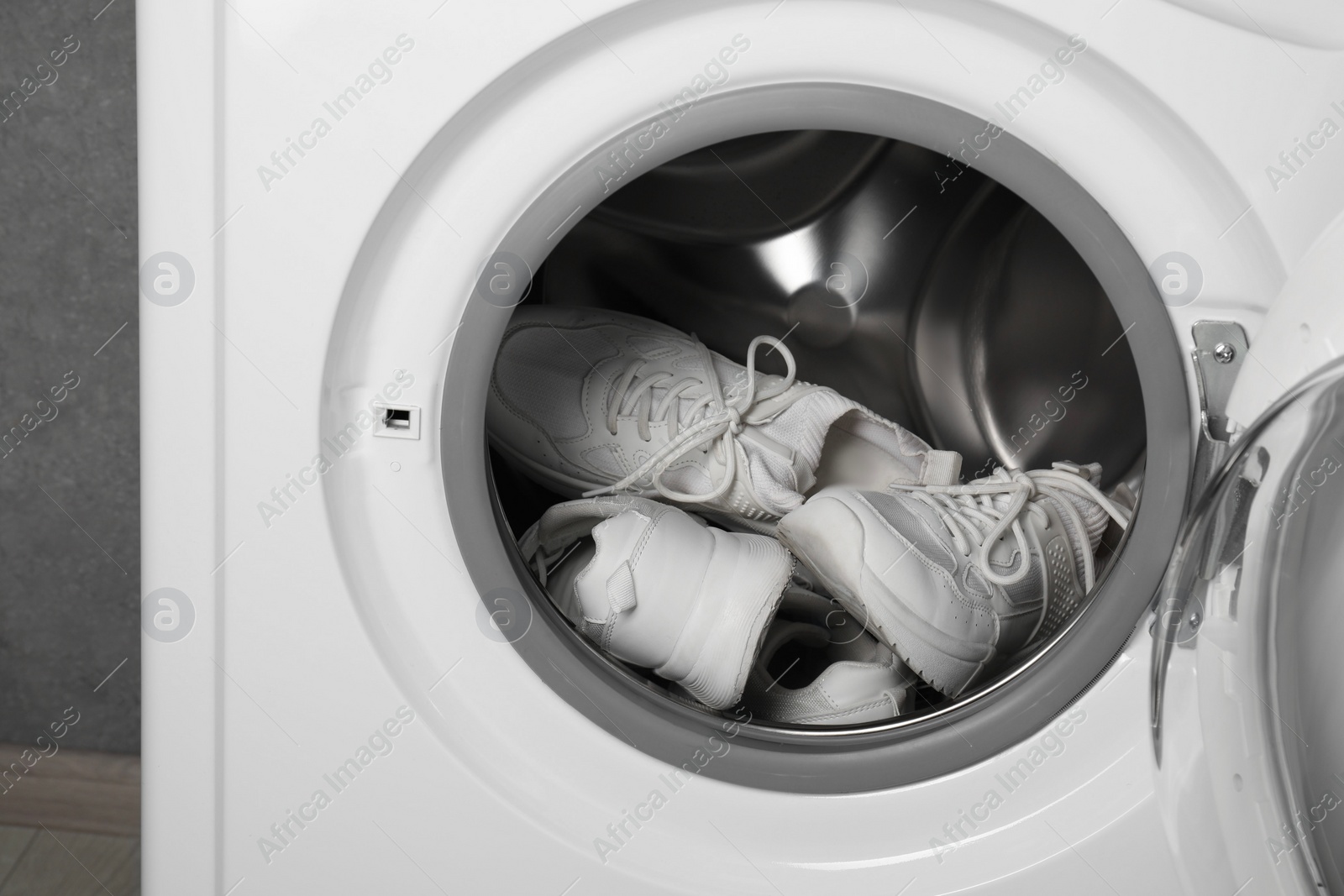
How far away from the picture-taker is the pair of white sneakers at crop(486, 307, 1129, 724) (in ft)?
2.06

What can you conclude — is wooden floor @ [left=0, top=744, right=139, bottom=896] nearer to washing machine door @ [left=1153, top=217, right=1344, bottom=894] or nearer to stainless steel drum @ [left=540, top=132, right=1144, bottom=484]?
stainless steel drum @ [left=540, top=132, right=1144, bottom=484]

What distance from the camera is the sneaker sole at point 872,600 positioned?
62 centimetres

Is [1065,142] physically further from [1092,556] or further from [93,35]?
[93,35]

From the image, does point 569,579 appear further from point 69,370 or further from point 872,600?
point 69,370

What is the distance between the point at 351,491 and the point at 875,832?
0.38 meters

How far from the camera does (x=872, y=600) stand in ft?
2.05

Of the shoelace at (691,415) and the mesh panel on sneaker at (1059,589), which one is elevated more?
the shoelace at (691,415)

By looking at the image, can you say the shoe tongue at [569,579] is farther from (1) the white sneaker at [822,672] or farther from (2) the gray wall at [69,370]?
(2) the gray wall at [69,370]

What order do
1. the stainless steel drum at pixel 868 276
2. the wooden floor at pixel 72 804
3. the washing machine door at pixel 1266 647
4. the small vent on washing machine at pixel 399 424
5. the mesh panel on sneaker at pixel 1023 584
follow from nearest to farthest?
the washing machine door at pixel 1266 647 < the small vent on washing machine at pixel 399 424 < the mesh panel on sneaker at pixel 1023 584 < the stainless steel drum at pixel 868 276 < the wooden floor at pixel 72 804

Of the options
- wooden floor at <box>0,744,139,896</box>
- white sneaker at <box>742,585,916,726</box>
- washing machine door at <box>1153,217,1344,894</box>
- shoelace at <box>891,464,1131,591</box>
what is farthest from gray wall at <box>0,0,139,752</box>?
washing machine door at <box>1153,217,1344,894</box>

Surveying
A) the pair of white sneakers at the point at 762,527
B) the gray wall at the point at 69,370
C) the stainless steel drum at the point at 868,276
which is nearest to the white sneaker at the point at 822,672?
the pair of white sneakers at the point at 762,527

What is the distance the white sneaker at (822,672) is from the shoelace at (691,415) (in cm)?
12

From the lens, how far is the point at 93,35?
0.87 meters

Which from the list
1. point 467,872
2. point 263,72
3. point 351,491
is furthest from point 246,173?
point 467,872
